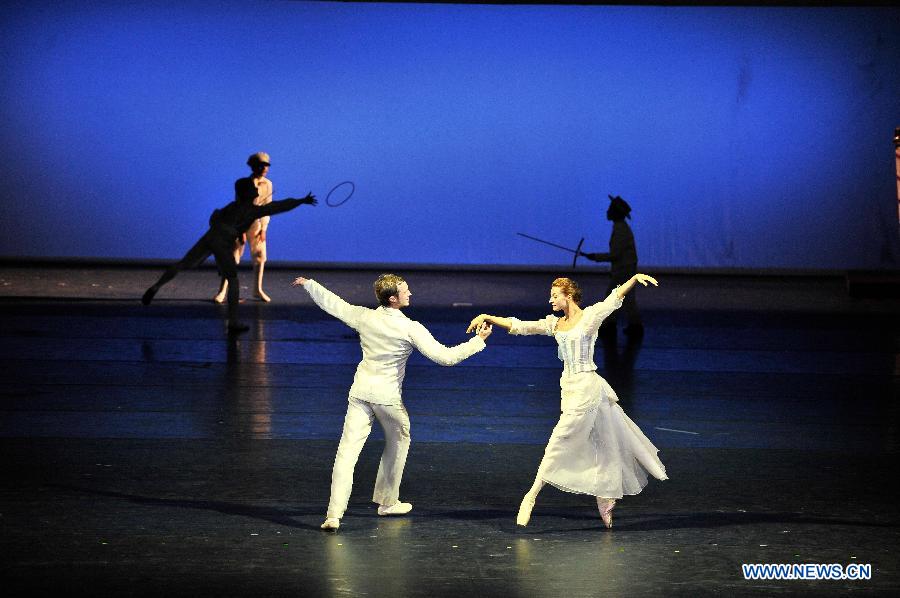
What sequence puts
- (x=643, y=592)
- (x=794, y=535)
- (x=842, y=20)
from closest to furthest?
(x=643, y=592)
(x=794, y=535)
(x=842, y=20)

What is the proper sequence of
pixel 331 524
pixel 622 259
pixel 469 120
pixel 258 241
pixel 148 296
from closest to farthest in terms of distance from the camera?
pixel 331 524 → pixel 622 259 → pixel 148 296 → pixel 258 241 → pixel 469 120

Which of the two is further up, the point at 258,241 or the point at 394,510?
the point at 258,241

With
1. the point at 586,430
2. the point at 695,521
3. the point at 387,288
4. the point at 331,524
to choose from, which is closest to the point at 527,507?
the point at 586,430

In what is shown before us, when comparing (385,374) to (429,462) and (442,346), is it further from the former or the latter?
(429,462)

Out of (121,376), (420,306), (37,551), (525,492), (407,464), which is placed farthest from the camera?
(420,306)

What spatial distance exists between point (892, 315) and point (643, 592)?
12.6m

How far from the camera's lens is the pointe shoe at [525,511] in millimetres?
7105

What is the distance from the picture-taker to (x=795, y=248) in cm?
2281

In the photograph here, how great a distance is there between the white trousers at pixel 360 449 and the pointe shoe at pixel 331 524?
0.9 inches

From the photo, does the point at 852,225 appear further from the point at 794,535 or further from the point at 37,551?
the point at 37,551

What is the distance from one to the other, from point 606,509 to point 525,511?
0.45m

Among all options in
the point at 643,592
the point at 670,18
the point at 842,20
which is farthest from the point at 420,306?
the point at 643,592

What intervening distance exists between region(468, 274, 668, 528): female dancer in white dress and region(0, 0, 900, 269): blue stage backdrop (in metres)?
15.2

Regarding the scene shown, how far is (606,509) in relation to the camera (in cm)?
714
